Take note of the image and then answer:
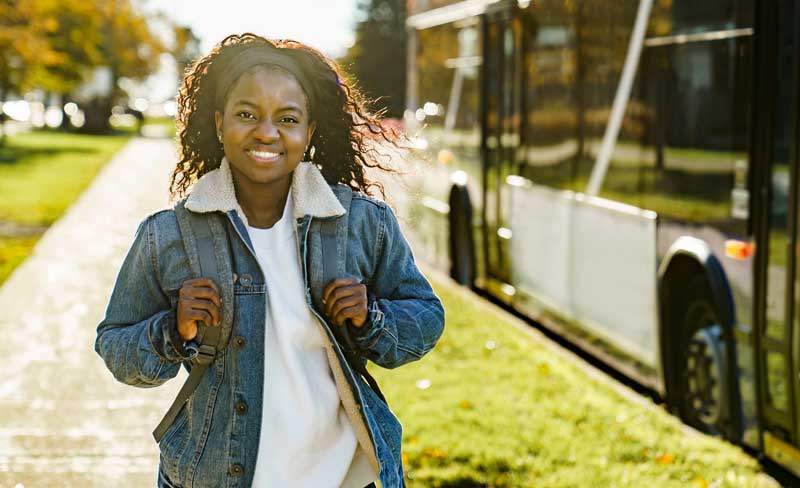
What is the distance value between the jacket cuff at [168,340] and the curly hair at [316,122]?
423mm

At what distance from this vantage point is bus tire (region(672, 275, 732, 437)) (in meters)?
6.35

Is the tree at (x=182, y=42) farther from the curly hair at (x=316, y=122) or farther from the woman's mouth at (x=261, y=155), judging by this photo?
the woman's mouth at (x=261, y=155)

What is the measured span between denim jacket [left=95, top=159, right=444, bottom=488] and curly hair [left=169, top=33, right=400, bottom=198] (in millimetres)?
205

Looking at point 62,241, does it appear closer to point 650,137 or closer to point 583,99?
point 583,99

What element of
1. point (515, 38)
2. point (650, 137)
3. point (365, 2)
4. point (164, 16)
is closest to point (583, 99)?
point (650, 137)

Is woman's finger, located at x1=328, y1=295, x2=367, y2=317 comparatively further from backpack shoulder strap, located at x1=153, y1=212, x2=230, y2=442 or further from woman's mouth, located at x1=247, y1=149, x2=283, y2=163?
woman's mouth, located at x1=247, y1=149, x2=283, y2=163

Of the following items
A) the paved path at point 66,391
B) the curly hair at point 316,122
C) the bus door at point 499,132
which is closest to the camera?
the curly hair at point 316,122

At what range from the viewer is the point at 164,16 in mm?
70375

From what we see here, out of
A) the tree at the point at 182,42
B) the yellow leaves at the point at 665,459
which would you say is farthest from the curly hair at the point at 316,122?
the tree at the point at 182,42

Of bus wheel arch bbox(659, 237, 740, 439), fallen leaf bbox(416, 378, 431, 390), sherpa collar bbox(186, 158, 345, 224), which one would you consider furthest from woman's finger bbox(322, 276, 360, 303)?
fallen leaf bbox(416, 378, 431, 390)

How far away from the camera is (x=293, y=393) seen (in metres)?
2.79

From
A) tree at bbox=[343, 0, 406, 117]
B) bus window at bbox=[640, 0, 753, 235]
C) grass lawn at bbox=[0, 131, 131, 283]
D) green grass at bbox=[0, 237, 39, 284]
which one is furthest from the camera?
tree at bbox=[343, 0, 406, 117]

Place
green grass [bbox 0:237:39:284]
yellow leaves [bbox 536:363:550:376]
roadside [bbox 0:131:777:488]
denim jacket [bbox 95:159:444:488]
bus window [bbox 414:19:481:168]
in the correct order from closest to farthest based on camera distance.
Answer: denim jacket [bbox 95:159:444:488]
roadside [bbox 0:131:777:488]
yellow leaves [bbox 536:363:550:376]
bus window [bbox 414:19:481:168]
green grass [bbox 0:237:39:284]

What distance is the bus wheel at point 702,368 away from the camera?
6379mm
